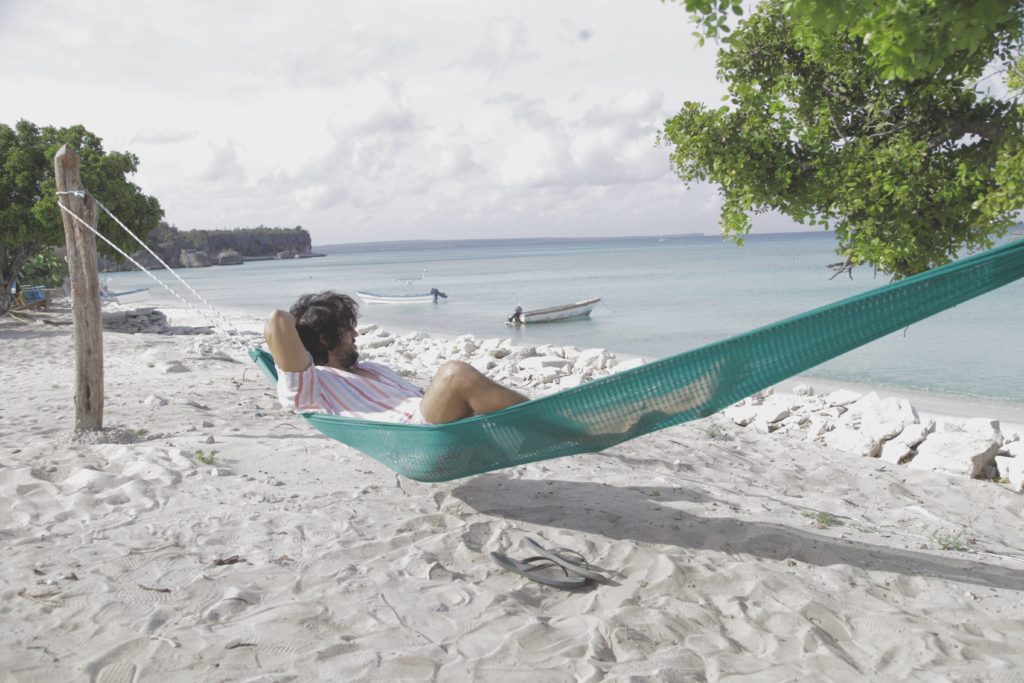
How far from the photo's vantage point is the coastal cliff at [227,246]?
66.9 metres

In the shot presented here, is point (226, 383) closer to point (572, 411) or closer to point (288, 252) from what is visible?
point (572, 411)

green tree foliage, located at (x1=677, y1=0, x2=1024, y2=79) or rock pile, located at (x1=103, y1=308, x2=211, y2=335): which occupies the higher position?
green tree foliage, located at (x1=677, y1=0, x2=1024, y2=79)

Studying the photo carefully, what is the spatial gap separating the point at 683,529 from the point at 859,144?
2830 mm

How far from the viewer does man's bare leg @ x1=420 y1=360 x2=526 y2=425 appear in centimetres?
265

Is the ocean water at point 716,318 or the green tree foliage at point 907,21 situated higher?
the green tree foliage at point 907,21

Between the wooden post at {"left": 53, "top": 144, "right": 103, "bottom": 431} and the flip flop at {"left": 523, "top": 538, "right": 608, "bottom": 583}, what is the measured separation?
273 cm

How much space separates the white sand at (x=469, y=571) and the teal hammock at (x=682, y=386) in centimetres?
42

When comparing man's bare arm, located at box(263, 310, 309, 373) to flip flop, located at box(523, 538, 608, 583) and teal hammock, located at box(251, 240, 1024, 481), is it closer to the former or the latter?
teal hammock, located at box(251, 240, 1024, 481)

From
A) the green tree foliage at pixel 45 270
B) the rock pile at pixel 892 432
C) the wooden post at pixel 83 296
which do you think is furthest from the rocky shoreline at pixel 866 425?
the green tree foliage at pixel 45 270

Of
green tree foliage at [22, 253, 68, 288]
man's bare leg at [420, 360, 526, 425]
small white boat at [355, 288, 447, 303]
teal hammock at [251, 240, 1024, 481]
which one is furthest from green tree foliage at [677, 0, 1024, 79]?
small white boat at [355, 288, 447, 303]

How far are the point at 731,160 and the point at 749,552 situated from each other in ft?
9.36

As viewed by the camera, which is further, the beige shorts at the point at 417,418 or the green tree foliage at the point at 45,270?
the green tree foliage at the point at 45,270

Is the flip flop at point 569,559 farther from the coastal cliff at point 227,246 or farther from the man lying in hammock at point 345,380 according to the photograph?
the coastal cliff at point 227,246

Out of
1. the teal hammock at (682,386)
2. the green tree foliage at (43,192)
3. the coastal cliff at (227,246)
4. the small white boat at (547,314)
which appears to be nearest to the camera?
the teal hammock at (682,386)
